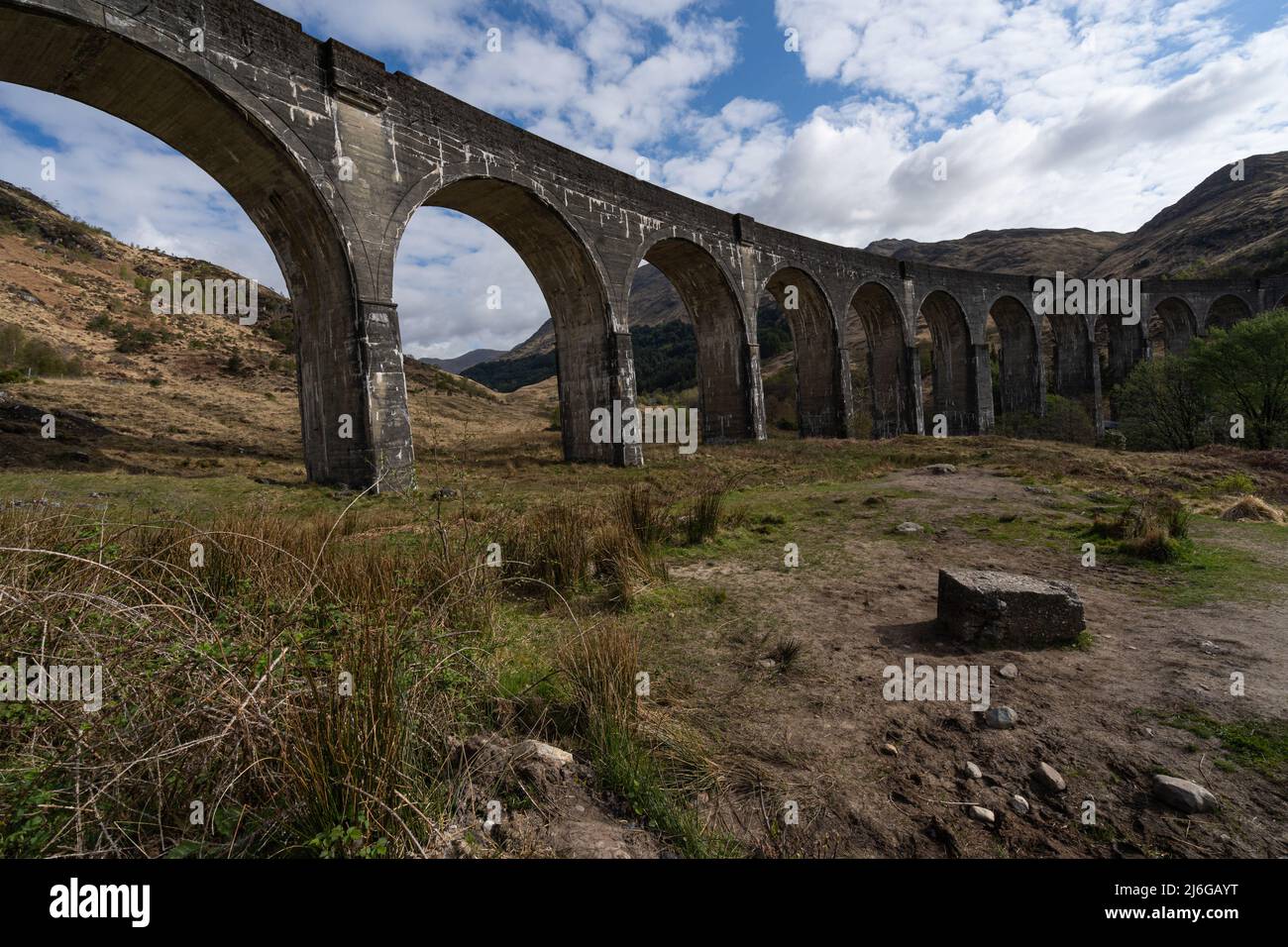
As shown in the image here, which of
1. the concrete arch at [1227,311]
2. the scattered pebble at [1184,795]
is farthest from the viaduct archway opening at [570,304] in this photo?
the concrete arch at [1227,311]

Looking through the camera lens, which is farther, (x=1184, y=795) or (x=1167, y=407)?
(x=1167, y=407)

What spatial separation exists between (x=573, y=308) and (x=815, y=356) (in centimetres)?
1205

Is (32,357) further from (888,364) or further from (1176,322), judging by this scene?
(1176,322)

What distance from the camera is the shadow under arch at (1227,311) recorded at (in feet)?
113

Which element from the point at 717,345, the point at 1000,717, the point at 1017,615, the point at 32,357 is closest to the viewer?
the point at 1000,717

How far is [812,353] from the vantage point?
24.0 metres

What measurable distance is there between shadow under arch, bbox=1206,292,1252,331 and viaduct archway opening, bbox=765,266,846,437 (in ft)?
93.6

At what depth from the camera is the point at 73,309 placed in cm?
2927

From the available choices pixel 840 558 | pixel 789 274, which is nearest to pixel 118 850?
pixel 840 558

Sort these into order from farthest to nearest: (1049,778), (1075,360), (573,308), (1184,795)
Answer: (1075,360) → (573,308) → (1049,778) → (1184,795)

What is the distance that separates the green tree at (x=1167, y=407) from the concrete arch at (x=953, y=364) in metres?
7.03

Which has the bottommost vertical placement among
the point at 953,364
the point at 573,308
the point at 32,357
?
the point at 573,308

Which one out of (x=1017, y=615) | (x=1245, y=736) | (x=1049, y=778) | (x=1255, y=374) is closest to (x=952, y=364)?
(x=1255, y=374)

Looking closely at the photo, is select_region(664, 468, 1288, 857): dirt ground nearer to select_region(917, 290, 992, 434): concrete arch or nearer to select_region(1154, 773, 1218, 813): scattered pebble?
select_region(1154, 773, 1218, 813): scattered pebble
